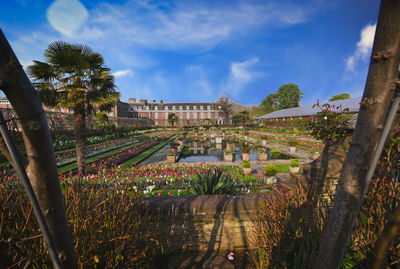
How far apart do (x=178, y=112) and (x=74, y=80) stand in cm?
5185

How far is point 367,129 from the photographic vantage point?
32.9 inches

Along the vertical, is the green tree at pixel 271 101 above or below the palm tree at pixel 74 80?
above

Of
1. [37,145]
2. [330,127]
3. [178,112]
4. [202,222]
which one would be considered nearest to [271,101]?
[178,112]

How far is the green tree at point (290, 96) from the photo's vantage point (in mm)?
54594

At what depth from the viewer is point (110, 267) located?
1679 millimetres

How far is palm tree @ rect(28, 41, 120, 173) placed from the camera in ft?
19.1

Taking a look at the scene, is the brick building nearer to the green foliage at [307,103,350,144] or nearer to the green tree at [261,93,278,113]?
the green tree at [261,93,278,113]

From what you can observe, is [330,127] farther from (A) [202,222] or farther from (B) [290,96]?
(B) [290,96]

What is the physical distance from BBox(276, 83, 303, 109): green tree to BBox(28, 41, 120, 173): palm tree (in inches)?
2358

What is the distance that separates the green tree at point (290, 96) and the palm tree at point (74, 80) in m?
59.9

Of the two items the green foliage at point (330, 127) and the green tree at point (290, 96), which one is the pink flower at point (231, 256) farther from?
the green tree at point (290, 96)

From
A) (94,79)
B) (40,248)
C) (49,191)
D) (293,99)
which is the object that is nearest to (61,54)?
(94,79)

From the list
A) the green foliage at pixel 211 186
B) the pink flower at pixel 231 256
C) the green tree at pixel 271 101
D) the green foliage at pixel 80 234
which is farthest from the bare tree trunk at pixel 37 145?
the green tree at pixel 271 101

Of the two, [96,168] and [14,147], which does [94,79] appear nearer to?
[96,168]
